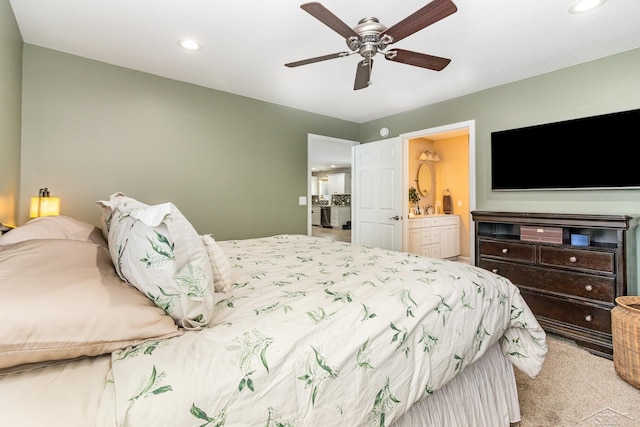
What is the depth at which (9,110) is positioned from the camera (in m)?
2.02

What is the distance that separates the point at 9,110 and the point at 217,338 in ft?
7.97

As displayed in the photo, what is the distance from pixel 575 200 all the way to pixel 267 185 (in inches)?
130

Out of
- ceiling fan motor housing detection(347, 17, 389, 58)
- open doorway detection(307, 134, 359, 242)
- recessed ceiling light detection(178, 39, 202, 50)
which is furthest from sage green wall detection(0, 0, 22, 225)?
open doorway detection(307, 134, 359, 242)

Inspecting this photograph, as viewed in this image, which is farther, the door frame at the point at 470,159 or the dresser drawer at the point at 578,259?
the door frame at the point at 470,159

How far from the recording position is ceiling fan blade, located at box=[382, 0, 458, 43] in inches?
55.6

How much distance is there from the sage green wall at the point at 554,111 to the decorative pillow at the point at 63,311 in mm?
3518

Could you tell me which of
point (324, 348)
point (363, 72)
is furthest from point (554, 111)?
point (324, 348)

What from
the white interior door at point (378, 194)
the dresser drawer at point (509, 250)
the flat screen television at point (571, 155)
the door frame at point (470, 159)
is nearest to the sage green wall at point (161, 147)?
the white interior door at point (378, 194)

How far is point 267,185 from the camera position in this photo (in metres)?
3.79

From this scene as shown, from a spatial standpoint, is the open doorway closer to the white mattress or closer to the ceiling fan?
the ceiling fan

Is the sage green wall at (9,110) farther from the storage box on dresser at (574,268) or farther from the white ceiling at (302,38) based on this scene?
the storage box on dresser at (574,268)

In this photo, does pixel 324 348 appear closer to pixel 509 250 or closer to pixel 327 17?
pixel 327 17

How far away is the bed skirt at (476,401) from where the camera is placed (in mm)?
1238

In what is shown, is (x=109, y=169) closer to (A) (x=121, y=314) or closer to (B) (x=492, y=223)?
(A) (x=121, y=314)
